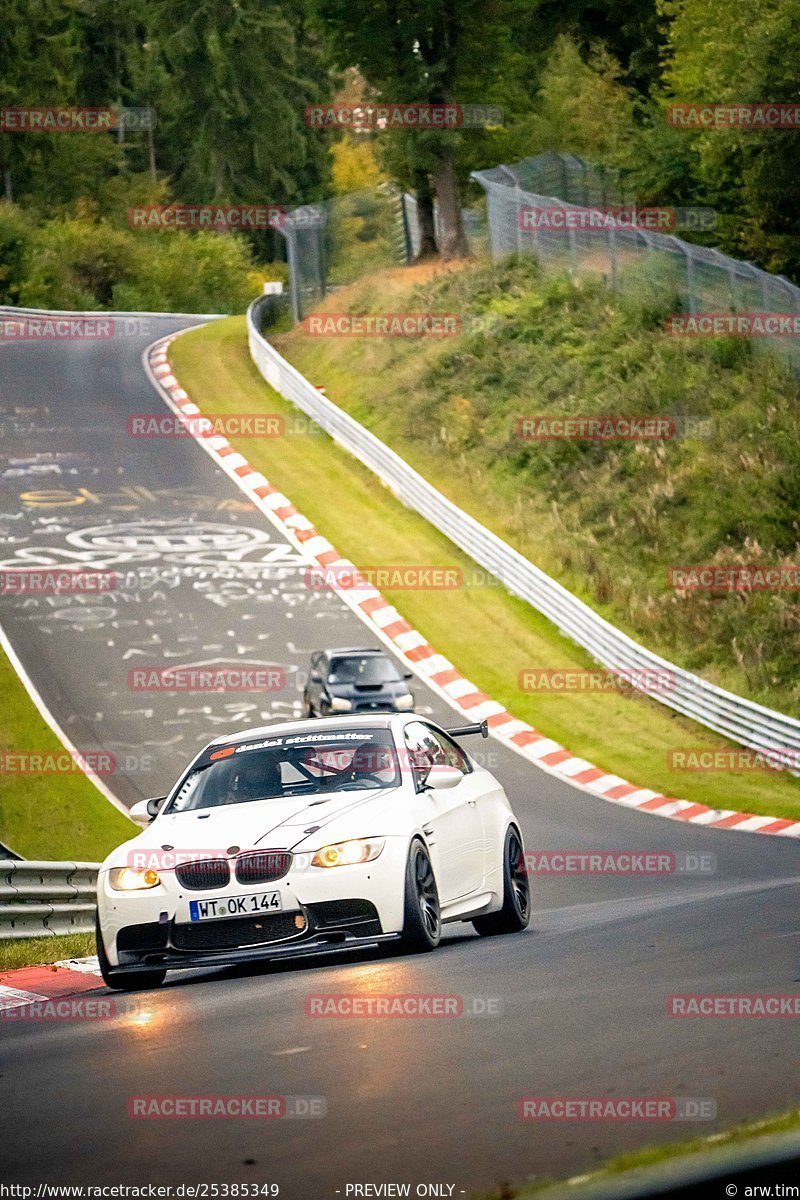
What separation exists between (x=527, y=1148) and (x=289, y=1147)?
71 cm

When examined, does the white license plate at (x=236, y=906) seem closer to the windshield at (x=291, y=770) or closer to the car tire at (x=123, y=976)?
the car tire at (x=123, y=976)

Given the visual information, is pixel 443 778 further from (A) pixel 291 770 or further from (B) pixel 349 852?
(B) pixel 349 852

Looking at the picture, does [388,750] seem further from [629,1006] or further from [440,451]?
[440,451]

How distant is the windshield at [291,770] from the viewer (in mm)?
11023

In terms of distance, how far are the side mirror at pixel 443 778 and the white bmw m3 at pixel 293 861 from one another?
1 centimetres

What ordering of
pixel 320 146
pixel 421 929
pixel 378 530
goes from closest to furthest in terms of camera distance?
pixel 421 929, pixel 378 530, pixel 320 146

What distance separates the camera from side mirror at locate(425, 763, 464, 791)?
1100cm

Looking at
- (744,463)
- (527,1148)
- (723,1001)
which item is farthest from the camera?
(744,463)

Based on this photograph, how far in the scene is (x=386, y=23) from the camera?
159 feet

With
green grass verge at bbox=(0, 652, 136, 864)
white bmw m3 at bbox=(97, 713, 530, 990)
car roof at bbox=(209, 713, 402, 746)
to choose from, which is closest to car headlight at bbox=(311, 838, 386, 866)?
white bmw m3 at bbox=(97, 713, 530, 990)

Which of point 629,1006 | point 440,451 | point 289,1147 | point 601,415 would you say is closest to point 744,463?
point 601,415

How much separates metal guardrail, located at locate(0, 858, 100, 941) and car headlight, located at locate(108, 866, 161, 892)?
2.10m

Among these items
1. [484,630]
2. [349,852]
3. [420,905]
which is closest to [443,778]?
[420,905]

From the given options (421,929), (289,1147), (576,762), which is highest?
→ (289,1147)
